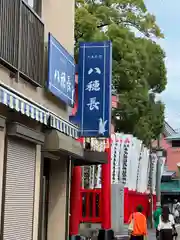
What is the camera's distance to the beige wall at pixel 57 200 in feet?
41.2

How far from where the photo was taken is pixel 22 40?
31.1 feet

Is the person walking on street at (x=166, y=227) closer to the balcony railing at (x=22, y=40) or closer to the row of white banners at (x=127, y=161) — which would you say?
the balcony railing at (x=22, y=40)

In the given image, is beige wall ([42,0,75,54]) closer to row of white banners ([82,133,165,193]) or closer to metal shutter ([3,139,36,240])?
metal shutter ([3,139,36,240])

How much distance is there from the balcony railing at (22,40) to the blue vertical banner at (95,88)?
2.22m

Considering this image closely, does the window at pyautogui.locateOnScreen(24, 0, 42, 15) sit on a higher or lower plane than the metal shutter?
higher

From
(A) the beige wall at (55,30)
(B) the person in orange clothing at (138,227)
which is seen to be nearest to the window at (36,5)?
(A) the beige wall at (55,30)

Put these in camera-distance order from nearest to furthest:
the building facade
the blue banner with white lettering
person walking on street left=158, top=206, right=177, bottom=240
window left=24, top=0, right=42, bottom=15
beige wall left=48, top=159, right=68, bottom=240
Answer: the building facade → window left=24, top=0, right=42, bottom=15 → the blue banner with white lettering → beige wall left=48, top=159, right=68, bottom=240 → person walking on street left=158, top=206, right=177, bottom=240

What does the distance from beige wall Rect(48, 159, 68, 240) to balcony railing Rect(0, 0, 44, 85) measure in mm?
3093

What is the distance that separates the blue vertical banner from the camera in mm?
12555

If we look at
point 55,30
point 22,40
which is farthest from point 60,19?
point 22,40

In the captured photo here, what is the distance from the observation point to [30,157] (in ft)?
32.4

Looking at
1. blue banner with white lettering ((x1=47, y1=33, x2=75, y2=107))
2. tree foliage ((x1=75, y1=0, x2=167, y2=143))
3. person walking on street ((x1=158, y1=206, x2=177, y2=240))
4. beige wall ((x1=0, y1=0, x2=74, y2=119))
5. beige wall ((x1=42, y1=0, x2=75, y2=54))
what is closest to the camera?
beige wall ((x1=0, y1=0, x2=74, y2=119))

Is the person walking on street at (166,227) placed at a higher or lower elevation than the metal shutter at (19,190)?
lower

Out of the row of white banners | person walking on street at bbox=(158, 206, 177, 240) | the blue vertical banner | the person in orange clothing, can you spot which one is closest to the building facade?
the blue vertical banner
